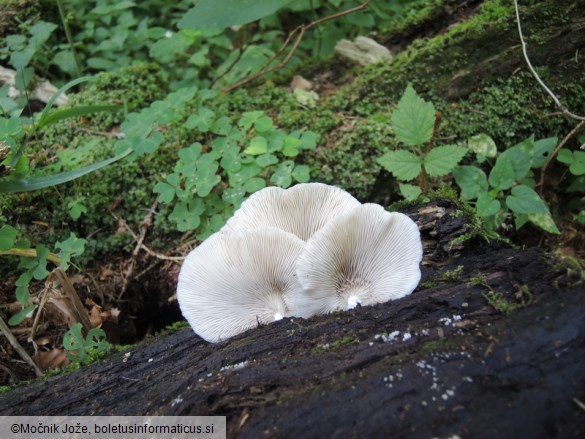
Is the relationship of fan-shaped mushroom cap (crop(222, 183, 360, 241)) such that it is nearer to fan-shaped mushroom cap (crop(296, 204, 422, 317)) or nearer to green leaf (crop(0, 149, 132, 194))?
fan-shaped mushroom cap (crop(296, 204, 422, 317))

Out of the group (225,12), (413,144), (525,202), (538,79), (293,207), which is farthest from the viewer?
(225,12)

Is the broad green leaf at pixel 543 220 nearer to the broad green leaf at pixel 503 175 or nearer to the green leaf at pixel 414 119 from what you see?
the broad green leaf at pixel 503 175

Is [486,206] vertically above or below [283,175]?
below

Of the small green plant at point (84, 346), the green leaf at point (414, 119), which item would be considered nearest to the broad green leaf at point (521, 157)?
the green leaf at point (414, 119)

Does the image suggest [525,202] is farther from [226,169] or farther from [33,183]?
[33,183]

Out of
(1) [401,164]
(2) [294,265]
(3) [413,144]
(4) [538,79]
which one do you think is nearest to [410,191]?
(1) [401,164]

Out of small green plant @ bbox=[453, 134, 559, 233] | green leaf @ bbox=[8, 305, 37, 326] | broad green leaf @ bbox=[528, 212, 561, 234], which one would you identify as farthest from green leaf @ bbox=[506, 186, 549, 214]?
green leaf @ bbox=[8, 305, 37, 326]
